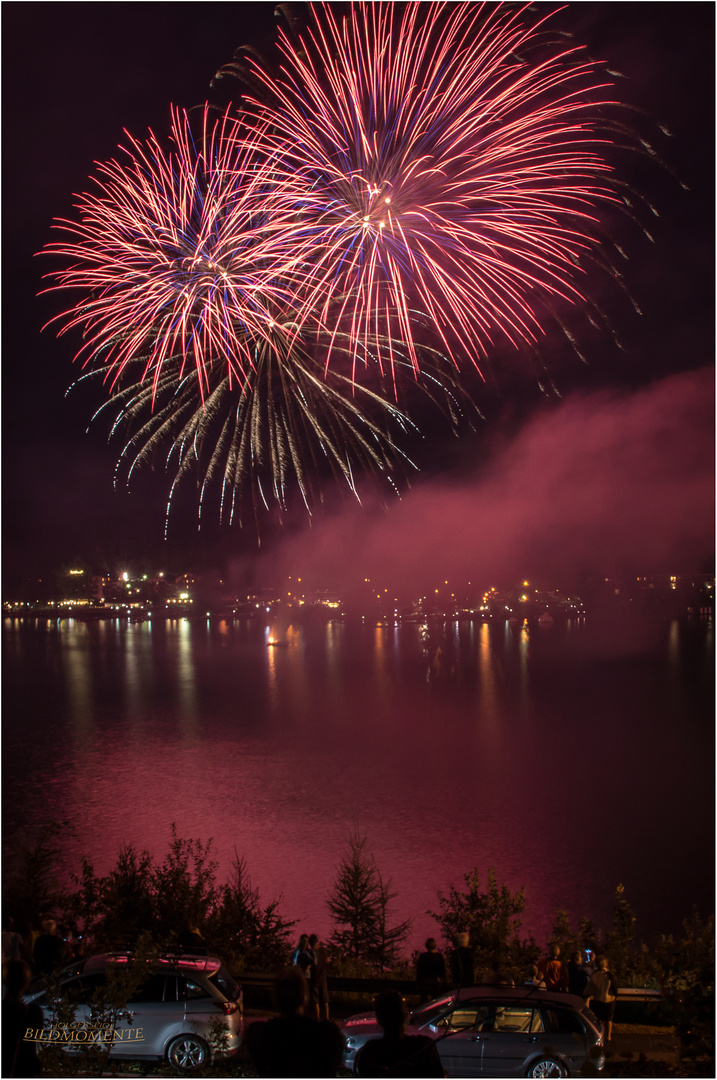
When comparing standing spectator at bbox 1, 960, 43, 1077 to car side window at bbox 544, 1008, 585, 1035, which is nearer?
standing spectator at bbox 1, 960, 43, 1077

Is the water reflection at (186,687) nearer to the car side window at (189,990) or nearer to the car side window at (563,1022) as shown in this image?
the car side window at (189,990)

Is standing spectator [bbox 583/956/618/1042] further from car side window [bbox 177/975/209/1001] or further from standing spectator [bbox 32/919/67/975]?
standing spectator [bbox 32/919/67/975]

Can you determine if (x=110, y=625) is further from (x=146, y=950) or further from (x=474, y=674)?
(x=146, y=950)

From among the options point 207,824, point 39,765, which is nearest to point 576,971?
point 207,824

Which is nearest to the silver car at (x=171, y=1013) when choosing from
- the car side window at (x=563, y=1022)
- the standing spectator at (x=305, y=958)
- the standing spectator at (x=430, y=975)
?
the standing spectator at (x=305, y=958)

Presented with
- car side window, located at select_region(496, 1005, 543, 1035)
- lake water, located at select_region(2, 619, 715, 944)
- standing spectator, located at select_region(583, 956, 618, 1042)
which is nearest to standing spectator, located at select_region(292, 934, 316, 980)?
car side window, located at select_region(496, 1005, 543, 1035)

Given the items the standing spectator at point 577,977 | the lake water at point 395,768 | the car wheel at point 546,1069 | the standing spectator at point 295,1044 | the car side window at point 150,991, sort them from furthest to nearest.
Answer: the lake water at point 395,768 < the standing spectator at point 577,977 < the car side window at point 150,991 < the car wheel at point 546,1069 < the standing spectator at point 295,1044
